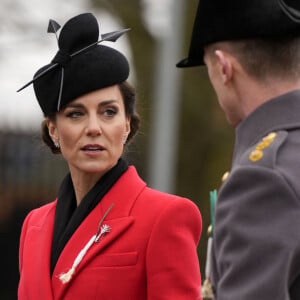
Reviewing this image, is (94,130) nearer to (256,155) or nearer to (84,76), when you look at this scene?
(84,76)

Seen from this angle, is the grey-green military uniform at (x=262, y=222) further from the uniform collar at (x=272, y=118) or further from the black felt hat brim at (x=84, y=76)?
the black felt hat brim at (x=84, y=76)

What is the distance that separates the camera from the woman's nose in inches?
183

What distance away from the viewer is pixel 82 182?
15.8 feet

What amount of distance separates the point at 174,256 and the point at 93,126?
23.0 inches

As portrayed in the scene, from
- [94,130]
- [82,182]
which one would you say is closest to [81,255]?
[82,182]

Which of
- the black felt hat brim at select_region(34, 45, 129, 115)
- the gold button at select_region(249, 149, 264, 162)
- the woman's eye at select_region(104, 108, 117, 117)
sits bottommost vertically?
the woman's eye at select_region(104, 108, 117, 117)

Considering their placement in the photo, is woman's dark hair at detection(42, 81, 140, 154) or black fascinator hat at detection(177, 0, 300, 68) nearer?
black fascinator hat at detection(177, 0, 300, 68)

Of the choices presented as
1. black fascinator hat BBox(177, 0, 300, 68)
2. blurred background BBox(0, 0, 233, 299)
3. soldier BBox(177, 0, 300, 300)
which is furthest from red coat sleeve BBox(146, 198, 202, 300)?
blurred background BBox(0, 0, 233, 299)

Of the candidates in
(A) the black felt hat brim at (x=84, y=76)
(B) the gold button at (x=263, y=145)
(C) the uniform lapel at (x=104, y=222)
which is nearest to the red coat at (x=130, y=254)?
(C) the uniform lapel at (x=104, y=222)

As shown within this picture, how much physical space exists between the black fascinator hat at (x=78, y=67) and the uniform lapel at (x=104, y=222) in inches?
14.7

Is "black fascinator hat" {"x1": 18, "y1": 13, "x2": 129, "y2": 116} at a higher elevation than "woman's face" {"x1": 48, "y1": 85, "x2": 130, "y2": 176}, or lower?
higher

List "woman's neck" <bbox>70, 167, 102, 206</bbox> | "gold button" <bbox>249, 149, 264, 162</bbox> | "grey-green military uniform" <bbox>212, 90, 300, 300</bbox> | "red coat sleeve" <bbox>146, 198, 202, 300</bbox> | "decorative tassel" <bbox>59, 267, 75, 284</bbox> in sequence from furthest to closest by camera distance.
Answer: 1. "woman's neck" <bbox>70, 167, 102, 206</bbox>
2. "decorative tassel" <bbox>59, 267, 75, 284</bbox>
3. "red coat sleeve" <bbox>146, 198, 202, 300</bbox>
4. "gold button" <bbox>249, 149, 264, 162</bbox>
5. "grey-green military uniform" <bbox>212, 90, 300, 300</bbox>

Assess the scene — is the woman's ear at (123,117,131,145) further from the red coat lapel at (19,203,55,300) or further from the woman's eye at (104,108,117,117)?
the red coat lapel at (19,203,55,300)

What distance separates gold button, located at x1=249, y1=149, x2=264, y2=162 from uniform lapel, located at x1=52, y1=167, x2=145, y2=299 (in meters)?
1.29
